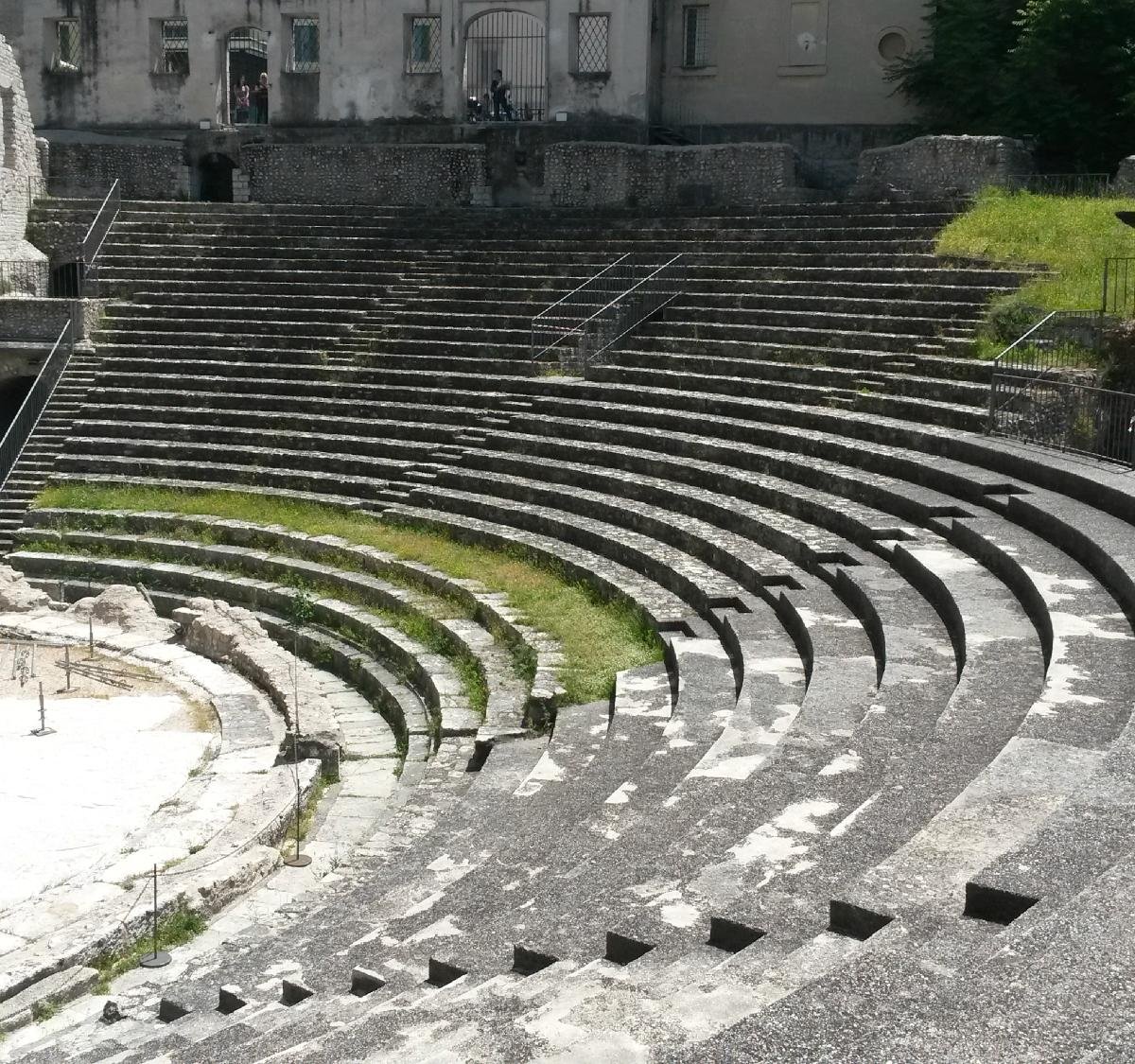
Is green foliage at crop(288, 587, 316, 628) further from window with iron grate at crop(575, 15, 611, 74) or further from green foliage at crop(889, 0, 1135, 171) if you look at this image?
window with iron grate at crop(575, 15, 611, 74)

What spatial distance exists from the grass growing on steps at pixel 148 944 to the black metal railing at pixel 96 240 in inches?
628

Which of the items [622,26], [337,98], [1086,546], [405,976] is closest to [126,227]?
[337,98]

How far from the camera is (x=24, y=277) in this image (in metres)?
23.3

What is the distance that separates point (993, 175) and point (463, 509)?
971 centimetres

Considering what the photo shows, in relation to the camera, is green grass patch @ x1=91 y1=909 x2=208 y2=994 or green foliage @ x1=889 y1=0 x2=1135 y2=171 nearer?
green grass patch @ x1=91 y1=909 x2=208 y2=994

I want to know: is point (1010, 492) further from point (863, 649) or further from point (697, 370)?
point (697, 370)

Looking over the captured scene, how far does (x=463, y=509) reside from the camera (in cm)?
1636

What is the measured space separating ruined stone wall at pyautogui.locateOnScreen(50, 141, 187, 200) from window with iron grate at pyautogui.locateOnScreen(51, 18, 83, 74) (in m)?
2.97

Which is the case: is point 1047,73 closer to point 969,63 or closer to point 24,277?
point 969,63

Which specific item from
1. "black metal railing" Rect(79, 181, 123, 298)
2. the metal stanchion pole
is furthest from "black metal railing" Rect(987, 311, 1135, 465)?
"black metal railing" Rect(79, 181, 123, 298)

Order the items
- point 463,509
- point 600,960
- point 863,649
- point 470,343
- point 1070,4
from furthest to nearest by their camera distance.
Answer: point 1070,4 < point 470,343 < point 463,509 < point 863,649 < point 600,960

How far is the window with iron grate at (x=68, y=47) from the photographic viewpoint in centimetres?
2831

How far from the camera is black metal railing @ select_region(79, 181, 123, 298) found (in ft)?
73.6

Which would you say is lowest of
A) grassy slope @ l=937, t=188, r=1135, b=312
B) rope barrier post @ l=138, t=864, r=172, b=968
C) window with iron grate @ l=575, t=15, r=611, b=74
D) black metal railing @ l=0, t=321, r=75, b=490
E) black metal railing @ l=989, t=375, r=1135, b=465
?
rope barrier post @ l=138, t=864, r=172, b=968
